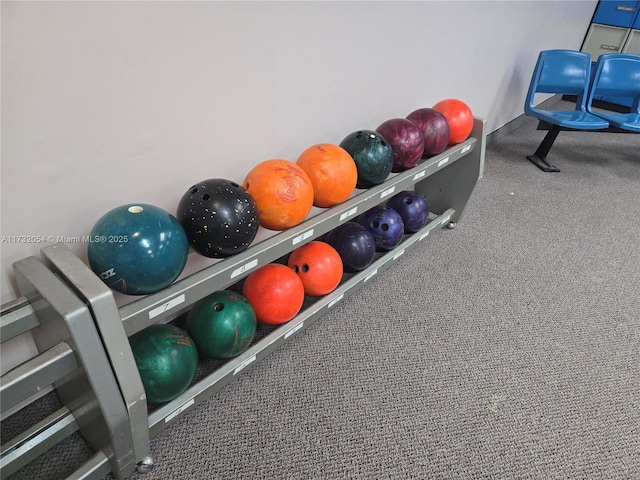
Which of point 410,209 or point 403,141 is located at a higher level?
point 403,141

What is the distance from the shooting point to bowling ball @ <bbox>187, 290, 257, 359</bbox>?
1.31 m

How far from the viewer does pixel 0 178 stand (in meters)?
0.97

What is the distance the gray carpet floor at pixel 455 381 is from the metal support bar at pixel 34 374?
1.61 feet

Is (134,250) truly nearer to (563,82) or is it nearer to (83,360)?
(83,360)

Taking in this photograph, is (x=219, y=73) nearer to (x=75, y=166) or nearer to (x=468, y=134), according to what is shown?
(x=75, y=166)

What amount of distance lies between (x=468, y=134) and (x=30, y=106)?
185cm

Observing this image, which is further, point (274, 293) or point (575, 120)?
point (575, 120)

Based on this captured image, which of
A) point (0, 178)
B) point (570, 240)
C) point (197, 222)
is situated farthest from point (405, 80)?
point (0, 178)

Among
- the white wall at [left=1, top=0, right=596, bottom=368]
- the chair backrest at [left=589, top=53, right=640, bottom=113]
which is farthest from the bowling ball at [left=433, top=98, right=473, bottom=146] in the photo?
the chair backrest at [left=589, top=53, right=640, bottom=113]

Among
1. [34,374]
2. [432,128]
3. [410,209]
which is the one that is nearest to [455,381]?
[410,209]

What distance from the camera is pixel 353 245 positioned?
1747 millimetres

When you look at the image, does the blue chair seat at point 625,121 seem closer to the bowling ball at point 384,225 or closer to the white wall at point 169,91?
the white wall at point 169,91

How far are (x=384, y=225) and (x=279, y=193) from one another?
77 cm

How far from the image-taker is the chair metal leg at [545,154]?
3193 mm
